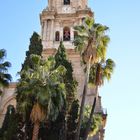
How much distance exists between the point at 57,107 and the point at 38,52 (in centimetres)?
913

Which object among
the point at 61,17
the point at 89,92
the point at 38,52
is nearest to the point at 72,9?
the point at 61,17

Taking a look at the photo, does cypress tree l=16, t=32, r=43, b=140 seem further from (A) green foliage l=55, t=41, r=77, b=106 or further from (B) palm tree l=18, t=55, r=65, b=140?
(A) green foliage l=55, t=41, r=77, b=106

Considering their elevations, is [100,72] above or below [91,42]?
below

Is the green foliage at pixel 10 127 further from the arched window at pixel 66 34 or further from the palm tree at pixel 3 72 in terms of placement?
the arched window at pixel 66 34

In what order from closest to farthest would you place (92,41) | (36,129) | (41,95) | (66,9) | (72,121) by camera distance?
1. (41,95)
2. (36,129)
3. (92,41)
4. (72,121)
5. (66,9)

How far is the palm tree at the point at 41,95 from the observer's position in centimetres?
2575

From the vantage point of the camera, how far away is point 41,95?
1018 inches

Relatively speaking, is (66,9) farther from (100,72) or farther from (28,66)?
(100,72)

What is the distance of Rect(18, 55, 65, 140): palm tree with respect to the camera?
25.8 meters

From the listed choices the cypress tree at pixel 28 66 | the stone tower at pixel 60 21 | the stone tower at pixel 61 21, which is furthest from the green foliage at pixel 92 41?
the stone tower at pixel 61 21

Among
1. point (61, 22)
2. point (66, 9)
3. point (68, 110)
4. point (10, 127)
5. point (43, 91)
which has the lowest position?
point (10, 127)

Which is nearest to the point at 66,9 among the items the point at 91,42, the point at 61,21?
the point at 61,21

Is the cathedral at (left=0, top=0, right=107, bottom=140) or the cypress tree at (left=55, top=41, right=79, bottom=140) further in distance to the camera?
the cathedral at (left=0, top=0, right=107, bottom=140)

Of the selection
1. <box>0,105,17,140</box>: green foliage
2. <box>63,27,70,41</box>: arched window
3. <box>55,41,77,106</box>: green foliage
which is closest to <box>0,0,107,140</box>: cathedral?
<box>63,27,70,41</box>: arched window
